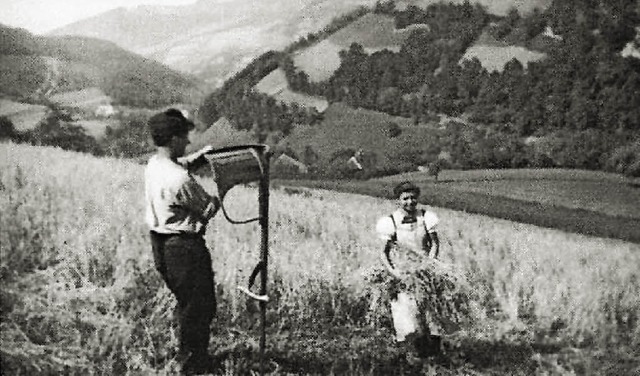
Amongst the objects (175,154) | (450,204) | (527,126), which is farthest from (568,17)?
(175,154)

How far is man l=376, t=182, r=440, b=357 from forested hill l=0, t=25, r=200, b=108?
8.36 m

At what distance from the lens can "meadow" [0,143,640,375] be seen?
3820 millimetres

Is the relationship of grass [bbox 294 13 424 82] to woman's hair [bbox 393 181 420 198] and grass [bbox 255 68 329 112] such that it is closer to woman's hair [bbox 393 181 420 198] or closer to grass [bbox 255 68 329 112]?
grass [bbox 255 68 329 112]

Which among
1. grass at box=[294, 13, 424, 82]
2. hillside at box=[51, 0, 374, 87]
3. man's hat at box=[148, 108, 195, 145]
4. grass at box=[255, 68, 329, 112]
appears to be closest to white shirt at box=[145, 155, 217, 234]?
man's hat at box=[148, 108, 195, 145]

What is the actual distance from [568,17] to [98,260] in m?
24.3

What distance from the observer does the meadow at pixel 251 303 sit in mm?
3820

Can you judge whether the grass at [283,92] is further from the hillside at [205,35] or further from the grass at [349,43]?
the hillside at [205,35]

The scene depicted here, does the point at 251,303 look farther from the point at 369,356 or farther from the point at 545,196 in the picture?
the point at 545,196

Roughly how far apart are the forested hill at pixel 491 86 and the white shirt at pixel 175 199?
9927mm

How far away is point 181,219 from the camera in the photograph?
343cm

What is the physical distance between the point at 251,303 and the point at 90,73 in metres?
50.1

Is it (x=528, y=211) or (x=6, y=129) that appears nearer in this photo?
(x=6, y=129)

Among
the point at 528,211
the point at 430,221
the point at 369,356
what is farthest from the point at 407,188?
the point at 528,211

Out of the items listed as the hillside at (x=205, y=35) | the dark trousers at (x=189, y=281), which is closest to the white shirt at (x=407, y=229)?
the dark trousers at (x=189, y=281)
